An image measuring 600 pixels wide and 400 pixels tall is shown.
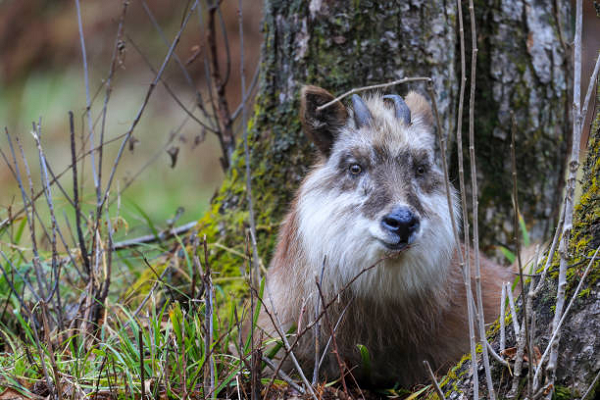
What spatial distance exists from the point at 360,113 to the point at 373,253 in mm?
913

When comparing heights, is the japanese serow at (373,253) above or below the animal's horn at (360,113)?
below

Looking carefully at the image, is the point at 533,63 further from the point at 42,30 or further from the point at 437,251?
the point at 42,30

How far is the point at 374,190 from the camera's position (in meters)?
3.72

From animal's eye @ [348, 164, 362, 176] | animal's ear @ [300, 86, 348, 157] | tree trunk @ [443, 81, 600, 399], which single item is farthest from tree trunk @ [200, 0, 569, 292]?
tree trunk @ [443, 81, 600, 399]

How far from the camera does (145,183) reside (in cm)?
1224

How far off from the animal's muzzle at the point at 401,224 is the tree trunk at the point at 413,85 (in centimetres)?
165

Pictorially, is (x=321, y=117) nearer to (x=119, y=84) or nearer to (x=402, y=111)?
(x=402, y=111)

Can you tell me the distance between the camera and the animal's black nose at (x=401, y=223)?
3463 millimetres

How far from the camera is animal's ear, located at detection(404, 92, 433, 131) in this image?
4.21 m

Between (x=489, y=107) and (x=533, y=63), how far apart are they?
48cm

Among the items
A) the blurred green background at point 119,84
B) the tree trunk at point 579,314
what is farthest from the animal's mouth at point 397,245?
the blurred green background at point 119,84

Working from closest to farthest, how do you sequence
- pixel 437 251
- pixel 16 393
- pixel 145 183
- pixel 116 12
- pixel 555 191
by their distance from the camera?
pixel 16 393
pixel 437 251
pixel 555 191
pixel 145 183
pixel 116 12

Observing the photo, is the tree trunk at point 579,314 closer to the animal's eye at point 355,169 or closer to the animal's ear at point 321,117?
the animal's eye at point 355,169

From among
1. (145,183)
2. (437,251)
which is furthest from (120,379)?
(145,183)
